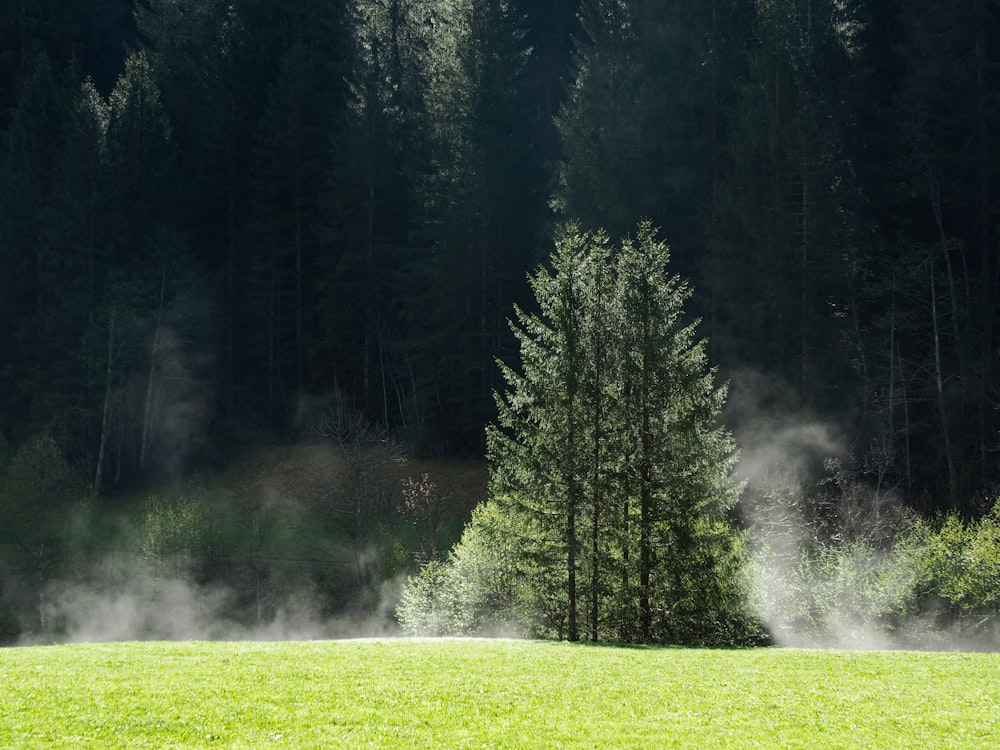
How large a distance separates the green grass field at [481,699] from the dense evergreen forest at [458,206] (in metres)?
17.0

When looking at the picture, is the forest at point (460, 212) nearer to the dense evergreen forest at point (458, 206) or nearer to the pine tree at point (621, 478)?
the dense evergreen forest at point (458, 206)

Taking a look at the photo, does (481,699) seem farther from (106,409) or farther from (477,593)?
(106,409)

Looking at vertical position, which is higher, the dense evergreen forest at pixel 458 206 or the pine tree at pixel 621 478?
the dense evergreen forest at pixel 458 206

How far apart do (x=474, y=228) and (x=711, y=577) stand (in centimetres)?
2545

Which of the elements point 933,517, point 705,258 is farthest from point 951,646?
point 705,258

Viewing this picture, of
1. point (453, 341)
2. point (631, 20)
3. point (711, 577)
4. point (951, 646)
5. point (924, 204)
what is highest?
point (631, 20)

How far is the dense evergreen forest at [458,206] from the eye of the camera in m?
32.6

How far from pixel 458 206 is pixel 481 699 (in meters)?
33.2

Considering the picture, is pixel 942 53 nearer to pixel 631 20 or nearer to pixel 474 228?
pixel 631 20

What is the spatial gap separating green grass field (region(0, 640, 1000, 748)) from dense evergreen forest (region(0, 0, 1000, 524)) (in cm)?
1702

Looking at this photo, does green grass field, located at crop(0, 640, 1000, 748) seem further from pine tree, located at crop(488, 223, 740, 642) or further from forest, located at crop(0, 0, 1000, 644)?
forest, located at crop(0, 0, 1000, 644)

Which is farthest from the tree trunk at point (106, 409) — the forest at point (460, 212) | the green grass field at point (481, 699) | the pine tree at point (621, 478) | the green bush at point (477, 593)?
the green grass field at point (481, 699)

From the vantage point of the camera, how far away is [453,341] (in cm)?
4331

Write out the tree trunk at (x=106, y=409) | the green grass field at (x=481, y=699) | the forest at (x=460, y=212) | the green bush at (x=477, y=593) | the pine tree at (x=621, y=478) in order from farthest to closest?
the tree trunk at (x=106, y=409) < the forest at (x=460, y=212) < the green bush at (x=477, y=593) < the pine tree at (x=621, y=478) < the green grass field at (x=481, y=699)
